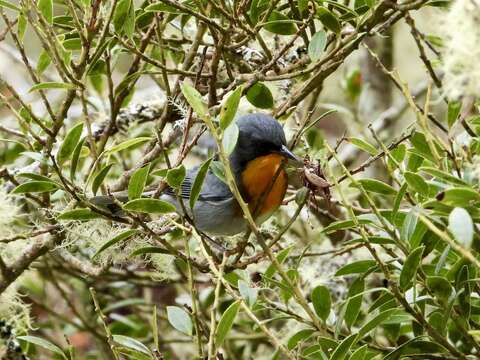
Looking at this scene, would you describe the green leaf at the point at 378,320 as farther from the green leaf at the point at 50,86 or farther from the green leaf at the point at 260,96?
the green leaf at the point at 50,86

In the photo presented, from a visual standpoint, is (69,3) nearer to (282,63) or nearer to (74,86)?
(74,86)

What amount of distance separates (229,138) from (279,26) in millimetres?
419

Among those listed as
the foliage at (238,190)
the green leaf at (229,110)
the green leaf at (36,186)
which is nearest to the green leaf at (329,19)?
the foliage at (238,190)

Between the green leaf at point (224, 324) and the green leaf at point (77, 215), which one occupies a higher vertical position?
the green leaf at point (77, 215)

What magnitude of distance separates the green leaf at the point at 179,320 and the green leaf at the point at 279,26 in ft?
1.83

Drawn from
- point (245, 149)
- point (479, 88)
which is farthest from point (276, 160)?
point (479, 88)

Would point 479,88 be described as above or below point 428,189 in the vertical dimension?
above

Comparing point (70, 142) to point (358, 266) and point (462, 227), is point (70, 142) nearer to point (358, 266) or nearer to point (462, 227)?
point (358, 266)

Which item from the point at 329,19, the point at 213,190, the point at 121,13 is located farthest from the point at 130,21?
the point at 213,190

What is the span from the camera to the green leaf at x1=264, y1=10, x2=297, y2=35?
1.53 metres

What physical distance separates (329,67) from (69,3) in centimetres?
51

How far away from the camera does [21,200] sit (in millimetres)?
2318

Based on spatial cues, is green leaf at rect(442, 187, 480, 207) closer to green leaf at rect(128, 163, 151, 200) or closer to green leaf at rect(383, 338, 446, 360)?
green leaf at rect(383, 338, 446, 360)

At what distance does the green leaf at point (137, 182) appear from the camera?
1345mm
